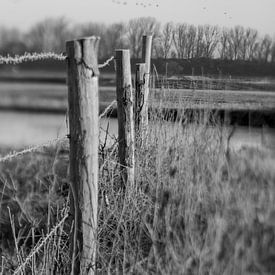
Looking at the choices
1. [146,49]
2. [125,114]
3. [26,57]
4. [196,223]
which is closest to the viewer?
[196,223]

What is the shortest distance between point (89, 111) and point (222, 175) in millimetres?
604

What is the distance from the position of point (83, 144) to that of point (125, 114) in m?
1.29

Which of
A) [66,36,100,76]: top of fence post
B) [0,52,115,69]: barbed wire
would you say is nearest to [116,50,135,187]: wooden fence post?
[0,52,115,69]: barbed wire

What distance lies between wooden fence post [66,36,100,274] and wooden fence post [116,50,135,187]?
1.18 metres

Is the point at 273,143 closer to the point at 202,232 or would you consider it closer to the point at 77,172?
the point at 202,232

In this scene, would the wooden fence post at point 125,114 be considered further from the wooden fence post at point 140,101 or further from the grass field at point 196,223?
the wooden fence post at point 140,101

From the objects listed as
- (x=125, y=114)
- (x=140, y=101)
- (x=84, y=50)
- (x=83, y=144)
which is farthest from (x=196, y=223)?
(x=140, y=101)

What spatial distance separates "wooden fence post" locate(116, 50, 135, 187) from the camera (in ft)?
11.6

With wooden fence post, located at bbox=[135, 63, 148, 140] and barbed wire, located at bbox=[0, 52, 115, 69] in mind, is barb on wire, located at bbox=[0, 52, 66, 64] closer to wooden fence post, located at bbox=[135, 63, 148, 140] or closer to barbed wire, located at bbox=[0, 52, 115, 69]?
barbed wire, located at bbox=[0, 52, 115, 69]

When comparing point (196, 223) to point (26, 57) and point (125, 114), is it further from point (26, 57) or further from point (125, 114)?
point (125, 114)

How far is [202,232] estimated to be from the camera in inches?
77.5

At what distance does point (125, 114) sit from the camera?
3.61 meters

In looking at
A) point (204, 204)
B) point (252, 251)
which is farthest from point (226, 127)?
point (252, 251)

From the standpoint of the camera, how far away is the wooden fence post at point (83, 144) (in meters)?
2.26
